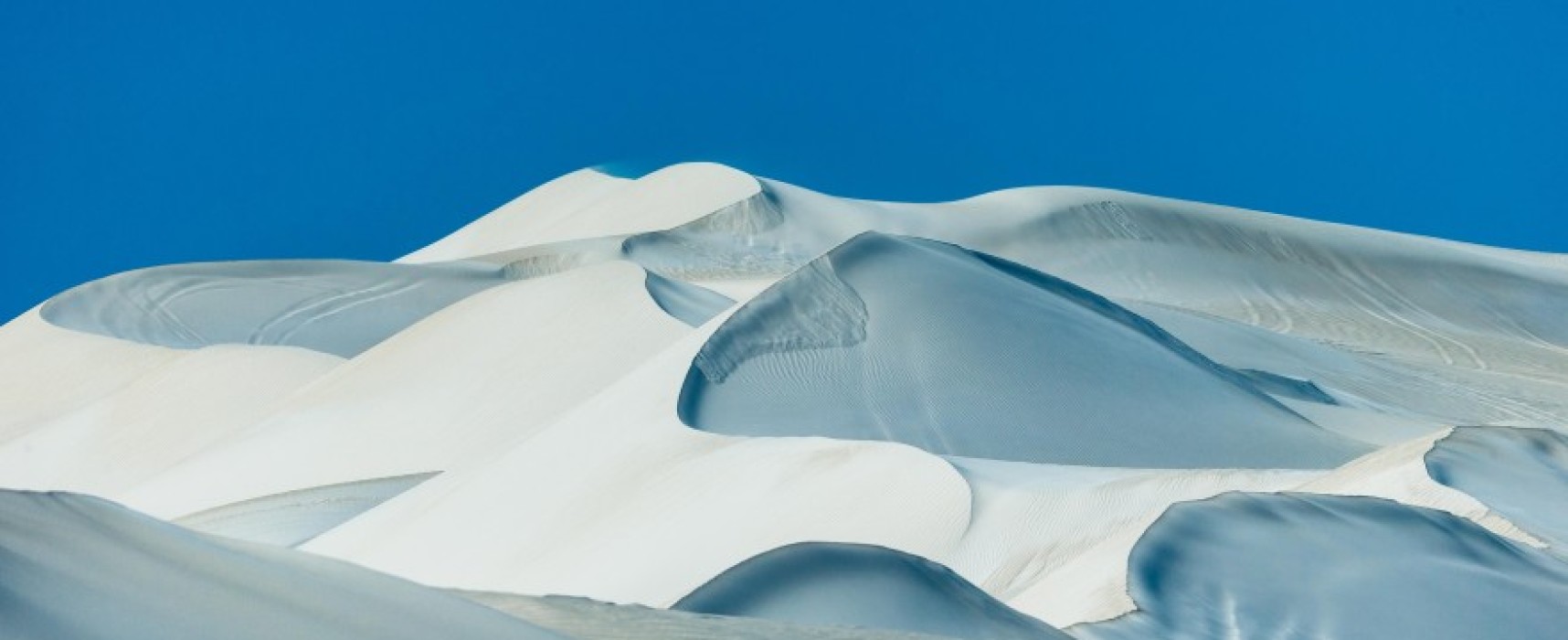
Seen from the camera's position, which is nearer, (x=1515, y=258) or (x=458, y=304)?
(x=458, y=304)

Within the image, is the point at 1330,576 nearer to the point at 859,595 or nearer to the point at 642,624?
the point at 859,595

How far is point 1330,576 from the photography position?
20.1 ft

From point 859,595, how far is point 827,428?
604 centimetres

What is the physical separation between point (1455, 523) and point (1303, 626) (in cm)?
93

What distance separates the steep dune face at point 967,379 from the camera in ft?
37.6

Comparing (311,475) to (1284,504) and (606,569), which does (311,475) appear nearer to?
(606,569)

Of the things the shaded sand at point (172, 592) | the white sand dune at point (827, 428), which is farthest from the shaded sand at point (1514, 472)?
the shaded sand at point (172, 592)

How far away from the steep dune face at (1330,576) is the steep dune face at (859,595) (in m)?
0.37

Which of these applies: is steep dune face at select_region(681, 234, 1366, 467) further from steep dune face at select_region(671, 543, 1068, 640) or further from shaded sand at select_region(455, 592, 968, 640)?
shaded sand at select_region(455, 592, 968, 640)

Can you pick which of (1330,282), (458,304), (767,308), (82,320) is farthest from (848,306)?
(82,320)

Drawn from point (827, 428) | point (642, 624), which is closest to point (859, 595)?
point (642, 624)

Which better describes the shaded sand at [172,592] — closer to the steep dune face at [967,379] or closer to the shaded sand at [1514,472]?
the shaded sand at [1514,472]

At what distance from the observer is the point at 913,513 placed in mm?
8570

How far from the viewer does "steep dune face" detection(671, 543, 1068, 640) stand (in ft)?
16.6
